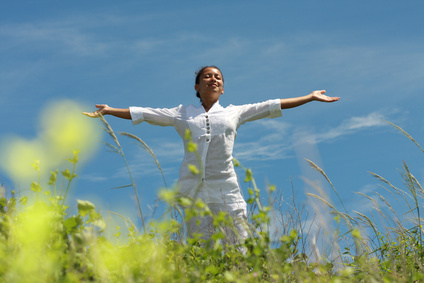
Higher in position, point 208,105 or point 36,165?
point 208,105

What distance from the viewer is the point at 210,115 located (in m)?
4.98

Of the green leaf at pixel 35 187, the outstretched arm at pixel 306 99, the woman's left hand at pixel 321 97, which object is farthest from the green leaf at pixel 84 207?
the woman's left hand at pixel 321 97

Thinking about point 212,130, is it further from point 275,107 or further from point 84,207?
point 84,207

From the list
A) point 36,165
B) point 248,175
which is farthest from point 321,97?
point 36,165

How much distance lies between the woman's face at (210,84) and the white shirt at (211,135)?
139 mm

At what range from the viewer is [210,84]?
530 centimetres

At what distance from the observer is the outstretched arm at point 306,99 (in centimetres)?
510

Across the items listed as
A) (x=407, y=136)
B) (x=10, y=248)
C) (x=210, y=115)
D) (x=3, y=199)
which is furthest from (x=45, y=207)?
(x=407, y=136)

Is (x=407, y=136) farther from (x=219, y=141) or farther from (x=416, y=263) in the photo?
(x=219, y=141)

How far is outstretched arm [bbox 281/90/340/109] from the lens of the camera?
5102mm

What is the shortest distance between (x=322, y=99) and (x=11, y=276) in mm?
3928

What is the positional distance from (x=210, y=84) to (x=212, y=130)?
69 centimetres

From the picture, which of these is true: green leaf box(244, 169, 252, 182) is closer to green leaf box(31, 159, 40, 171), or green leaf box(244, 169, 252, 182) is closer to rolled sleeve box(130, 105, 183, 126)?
green leaf box(31, 159, 40, 171)

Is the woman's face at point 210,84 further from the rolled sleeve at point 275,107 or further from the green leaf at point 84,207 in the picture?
the green leaf at point 84,207
